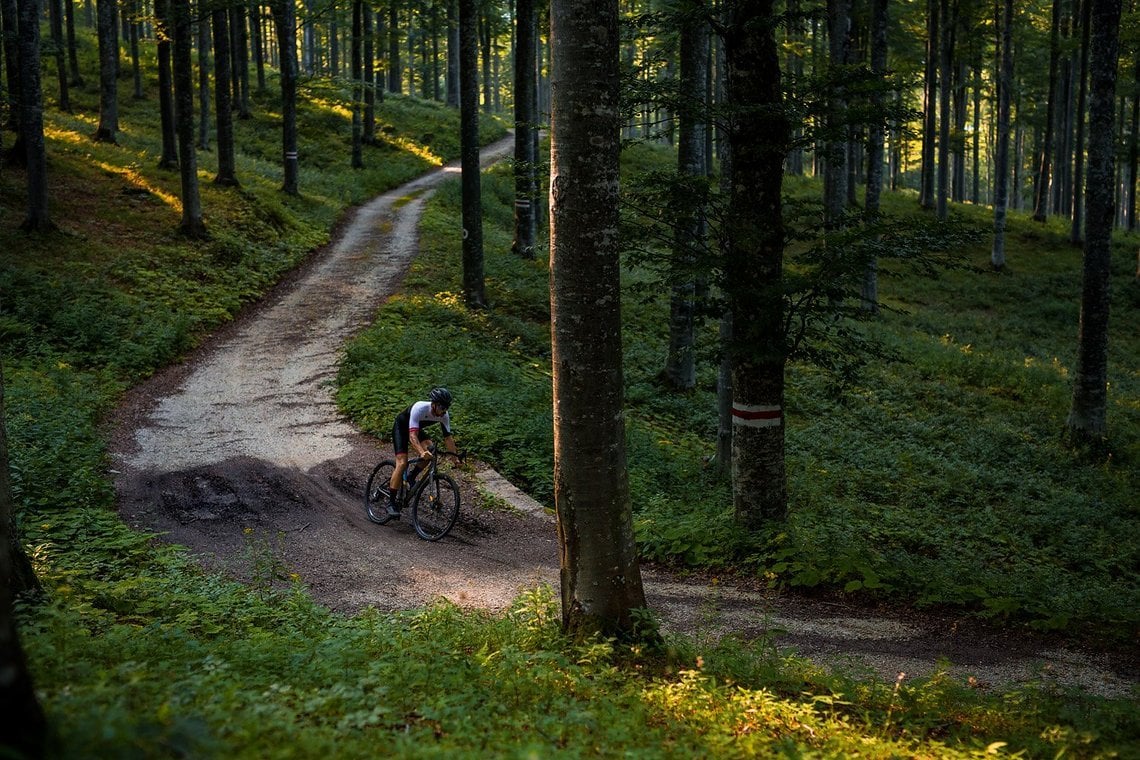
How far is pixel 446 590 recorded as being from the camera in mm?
9000

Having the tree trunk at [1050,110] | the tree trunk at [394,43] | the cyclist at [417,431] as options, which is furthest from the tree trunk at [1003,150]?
the cyclist at [417,431]

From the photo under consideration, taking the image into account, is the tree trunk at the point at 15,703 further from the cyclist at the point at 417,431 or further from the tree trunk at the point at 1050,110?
the tree trunk at the point at 1050,110

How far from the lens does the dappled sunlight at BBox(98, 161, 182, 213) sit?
922 inches

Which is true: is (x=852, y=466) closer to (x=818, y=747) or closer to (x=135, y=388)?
(x=818, y=747)

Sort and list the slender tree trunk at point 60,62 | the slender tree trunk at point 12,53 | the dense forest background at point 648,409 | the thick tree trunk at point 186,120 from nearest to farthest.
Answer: the dense forest background at point 648,409 < the slender tree trunk at point 12,53 < the thick tree trunk at point 186,120 < the slender tree trunk at point 60,62

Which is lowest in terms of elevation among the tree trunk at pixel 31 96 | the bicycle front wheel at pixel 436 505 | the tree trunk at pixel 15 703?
the bicycle front wheel at pixel 436 505

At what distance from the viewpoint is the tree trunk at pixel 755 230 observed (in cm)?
846

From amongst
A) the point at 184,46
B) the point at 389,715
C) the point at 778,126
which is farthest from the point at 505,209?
the point at 389,715

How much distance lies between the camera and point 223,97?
24.0m

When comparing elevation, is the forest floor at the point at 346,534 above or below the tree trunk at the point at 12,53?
below

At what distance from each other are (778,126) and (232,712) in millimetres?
7342

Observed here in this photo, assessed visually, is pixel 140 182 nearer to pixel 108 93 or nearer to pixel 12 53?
pixel 12 53

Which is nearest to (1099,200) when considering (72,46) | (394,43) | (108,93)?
(108,93)

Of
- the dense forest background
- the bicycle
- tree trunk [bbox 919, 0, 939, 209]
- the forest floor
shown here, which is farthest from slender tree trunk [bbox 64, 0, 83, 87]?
tree trunk [bbox 919, 0, 939, 209]
